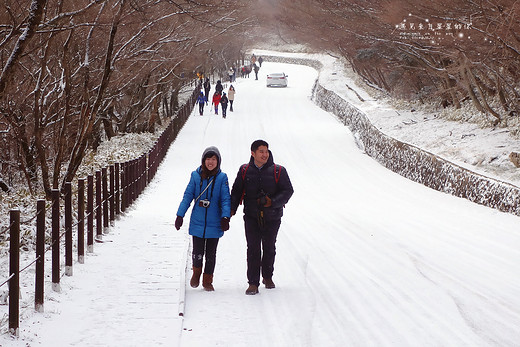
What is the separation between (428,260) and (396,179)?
469 inches

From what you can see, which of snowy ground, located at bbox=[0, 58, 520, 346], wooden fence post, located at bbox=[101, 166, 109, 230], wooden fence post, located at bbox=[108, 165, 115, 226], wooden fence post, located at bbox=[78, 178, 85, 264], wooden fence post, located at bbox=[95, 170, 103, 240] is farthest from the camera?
wooden fence post, located at bbox=[108, 165, 115, 226]

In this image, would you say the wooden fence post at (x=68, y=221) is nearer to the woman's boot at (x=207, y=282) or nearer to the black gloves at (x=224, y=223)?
the woman's boot at (x=207, y=282)

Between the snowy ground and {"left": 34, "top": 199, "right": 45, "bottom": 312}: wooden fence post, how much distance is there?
0.44 ft

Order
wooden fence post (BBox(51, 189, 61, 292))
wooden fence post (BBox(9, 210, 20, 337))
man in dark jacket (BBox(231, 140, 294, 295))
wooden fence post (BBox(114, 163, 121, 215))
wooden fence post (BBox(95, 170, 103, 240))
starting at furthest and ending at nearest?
wooden fence post (BBox(114, 163, 121, 215)) → wooden fence post (BBox(95, 170, 103, 240)) → man in dark jacket (BBox(231, 140, 294, 295)) → wooden fence post (BBox(51, 189, 61, 292)) → wooden fence post (BBox(9, 210, 20, 337))

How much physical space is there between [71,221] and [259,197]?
229 cm

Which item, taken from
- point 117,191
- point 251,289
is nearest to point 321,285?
point 251,289

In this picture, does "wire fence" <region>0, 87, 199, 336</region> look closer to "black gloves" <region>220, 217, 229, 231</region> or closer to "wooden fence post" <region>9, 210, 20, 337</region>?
"wooden fence post" <region>9, 210, 20, 337</region>

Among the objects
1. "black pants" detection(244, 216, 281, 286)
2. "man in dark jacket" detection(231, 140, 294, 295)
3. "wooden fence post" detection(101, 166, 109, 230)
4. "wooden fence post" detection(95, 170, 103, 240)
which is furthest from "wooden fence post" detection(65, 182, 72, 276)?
"wooden fence post" detection(101, 166, 109, 230)

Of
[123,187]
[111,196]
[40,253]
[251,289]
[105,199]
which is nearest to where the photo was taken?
[40,253]

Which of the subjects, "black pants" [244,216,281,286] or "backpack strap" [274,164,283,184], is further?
"black pants" [244,216,281,286]

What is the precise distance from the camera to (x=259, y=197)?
8.20 m

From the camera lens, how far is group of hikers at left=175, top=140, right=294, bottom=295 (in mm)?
8148

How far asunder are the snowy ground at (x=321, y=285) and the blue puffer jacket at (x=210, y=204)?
745 mm

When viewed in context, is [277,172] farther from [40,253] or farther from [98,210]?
[98,210]
